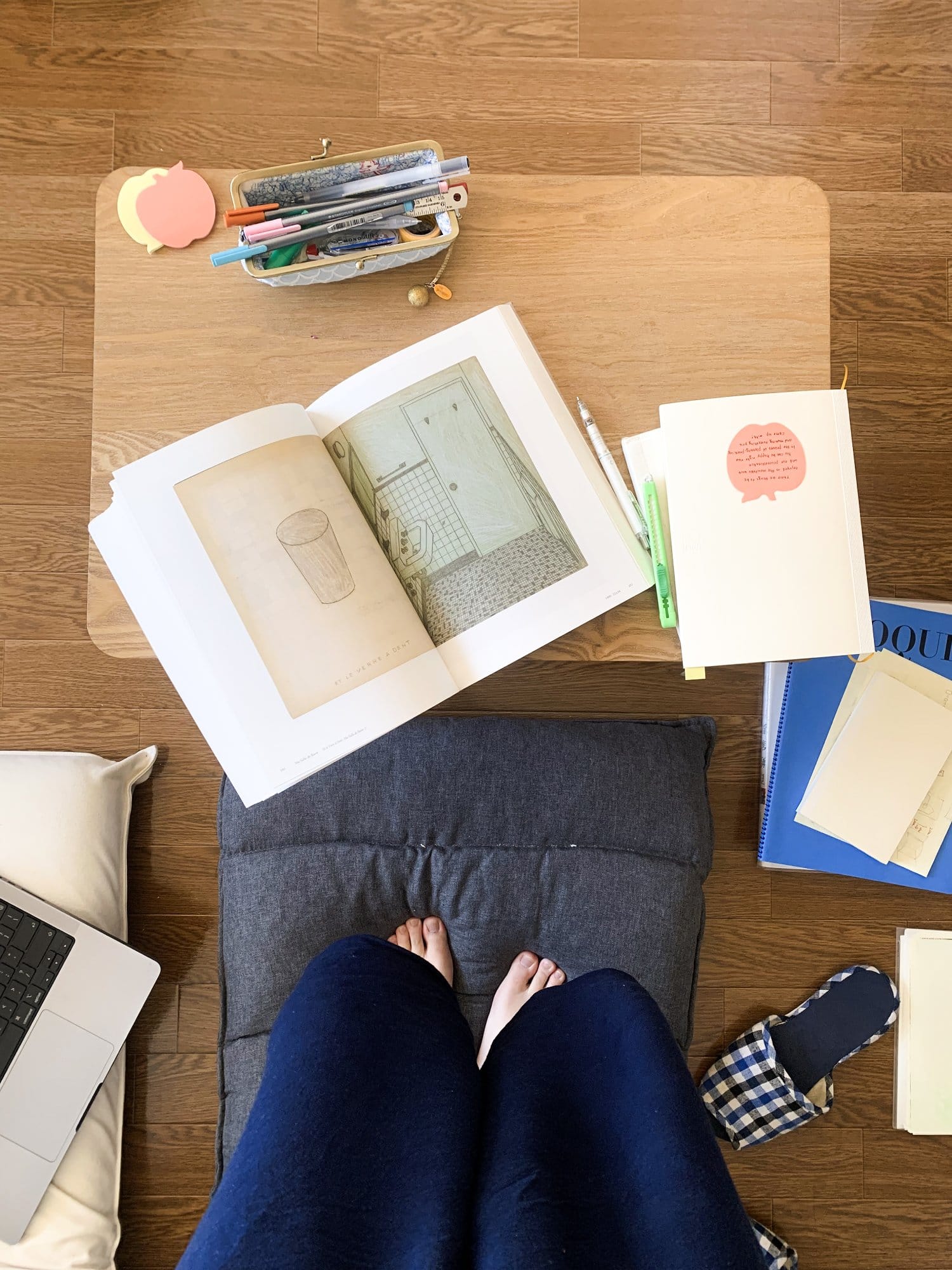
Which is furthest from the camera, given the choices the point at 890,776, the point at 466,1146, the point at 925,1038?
the point at 925,1038

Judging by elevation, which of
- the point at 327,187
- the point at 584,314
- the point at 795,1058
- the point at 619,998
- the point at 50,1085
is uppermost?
the point at 327,187

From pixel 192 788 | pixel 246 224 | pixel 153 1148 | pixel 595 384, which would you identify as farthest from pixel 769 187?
pixel 153 1148

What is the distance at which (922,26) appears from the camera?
4.35 feet

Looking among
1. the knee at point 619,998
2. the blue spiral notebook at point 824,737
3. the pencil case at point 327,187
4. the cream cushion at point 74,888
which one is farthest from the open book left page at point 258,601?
the blue spiral notebook at point 824,737

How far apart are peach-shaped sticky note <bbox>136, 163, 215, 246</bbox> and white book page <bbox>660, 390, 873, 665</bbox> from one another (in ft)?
1.38

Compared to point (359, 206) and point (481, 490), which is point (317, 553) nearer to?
point (481, 490)

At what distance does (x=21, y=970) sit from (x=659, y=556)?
2.77ft

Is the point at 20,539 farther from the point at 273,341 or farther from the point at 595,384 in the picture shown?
the point at 595,384

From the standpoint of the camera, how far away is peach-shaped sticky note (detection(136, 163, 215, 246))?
2.50 ft

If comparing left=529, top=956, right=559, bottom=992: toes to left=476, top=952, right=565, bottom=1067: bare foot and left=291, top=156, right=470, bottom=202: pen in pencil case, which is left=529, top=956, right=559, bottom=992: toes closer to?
left=476, top=952, right=565, bottom=1067: bare foot

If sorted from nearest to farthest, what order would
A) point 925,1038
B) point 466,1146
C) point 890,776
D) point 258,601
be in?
point 258,601 → point 466,1146 → point 890,776 → point 925,1038

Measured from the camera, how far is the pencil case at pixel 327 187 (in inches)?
29.5

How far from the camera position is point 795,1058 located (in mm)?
1243

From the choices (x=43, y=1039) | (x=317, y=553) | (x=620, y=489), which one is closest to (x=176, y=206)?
(x=317, y=553)
